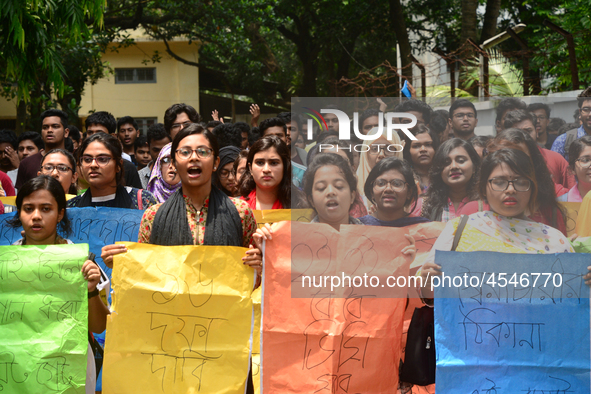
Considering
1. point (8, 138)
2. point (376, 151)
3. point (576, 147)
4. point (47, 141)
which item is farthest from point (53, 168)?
point (8, 138)

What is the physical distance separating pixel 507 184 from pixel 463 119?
0.40 metres

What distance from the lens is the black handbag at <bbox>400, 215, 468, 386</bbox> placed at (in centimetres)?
314

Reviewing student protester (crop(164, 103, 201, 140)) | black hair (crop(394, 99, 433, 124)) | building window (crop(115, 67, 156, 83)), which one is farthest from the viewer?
building window (crop(115, 67, 156, 83))

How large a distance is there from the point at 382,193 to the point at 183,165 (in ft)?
3.37

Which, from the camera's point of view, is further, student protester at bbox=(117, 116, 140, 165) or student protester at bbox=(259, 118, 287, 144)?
student protester at bbox=(117, 116, 140, 165)

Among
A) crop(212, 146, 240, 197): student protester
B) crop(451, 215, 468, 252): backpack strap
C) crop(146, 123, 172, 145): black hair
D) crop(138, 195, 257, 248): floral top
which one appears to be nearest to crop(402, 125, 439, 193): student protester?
crop(451, 215, 468, 252): backpack strap

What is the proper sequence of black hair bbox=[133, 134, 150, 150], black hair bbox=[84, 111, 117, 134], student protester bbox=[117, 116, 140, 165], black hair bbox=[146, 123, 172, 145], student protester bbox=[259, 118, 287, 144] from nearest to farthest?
student protester bbox=[259, 118, 287, 144], black hair bbox=[84, 111, 117, 134], black hair bbox=[146, 123, 172, 145], black hair bbox=[133, 134, 150, 150], student protester bbox=[117, 116, 140, 165]

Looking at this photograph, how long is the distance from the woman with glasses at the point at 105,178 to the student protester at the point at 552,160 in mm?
2314

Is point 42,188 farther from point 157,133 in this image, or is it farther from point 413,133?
point 157,133

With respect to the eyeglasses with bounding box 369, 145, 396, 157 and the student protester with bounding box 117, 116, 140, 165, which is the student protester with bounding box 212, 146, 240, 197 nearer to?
the eyeglasses with bounding box 369, 145, 396, 157

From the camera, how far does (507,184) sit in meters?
3.04

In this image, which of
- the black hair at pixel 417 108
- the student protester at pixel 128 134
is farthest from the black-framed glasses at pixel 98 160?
the student protester at pixel 128 134

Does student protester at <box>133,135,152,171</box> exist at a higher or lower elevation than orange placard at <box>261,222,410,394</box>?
higher

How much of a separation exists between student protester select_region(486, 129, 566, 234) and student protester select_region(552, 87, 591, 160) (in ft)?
0.36
